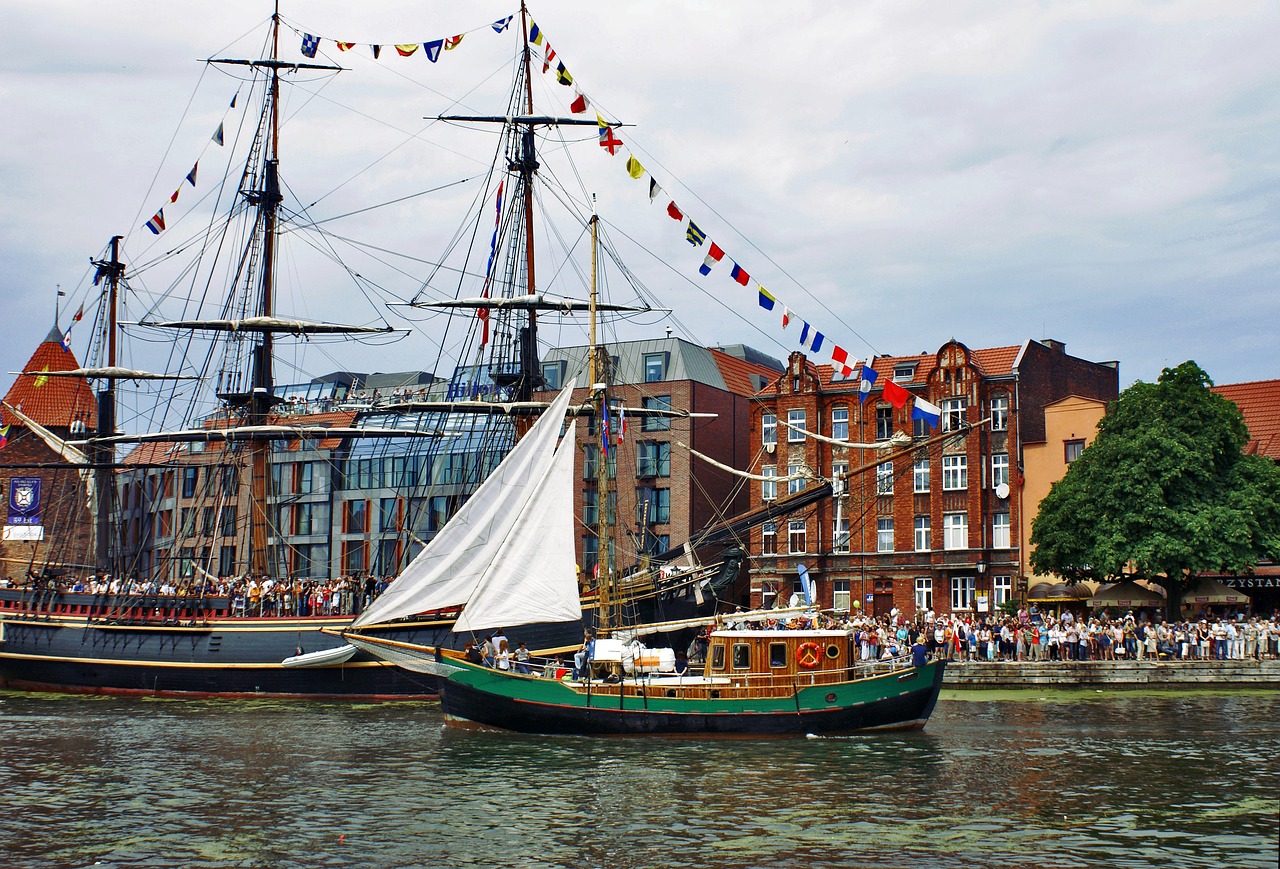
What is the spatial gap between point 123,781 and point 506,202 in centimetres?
3869

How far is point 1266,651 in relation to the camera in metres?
53.7

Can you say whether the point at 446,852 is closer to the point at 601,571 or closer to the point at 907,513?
the point at 601,571

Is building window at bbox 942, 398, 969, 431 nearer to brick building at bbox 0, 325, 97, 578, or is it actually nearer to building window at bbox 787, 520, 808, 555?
building window at bbox 787, 520, 808, 555

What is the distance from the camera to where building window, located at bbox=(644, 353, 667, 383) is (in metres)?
90.1

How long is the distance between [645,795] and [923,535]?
48200 mm

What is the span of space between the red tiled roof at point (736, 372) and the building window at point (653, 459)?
→ 830cm

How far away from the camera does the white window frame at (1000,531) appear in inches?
2827

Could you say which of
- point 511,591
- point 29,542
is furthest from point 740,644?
point 29,542

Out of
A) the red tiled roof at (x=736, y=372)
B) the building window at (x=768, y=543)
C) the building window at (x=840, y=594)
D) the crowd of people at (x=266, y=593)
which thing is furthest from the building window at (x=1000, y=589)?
the crowd of people at (x=266, y=593)

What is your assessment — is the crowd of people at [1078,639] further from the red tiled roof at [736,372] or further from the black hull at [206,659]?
the red tiled roof at [736,372]

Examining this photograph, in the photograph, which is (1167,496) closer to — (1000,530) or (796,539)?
(1000,530)

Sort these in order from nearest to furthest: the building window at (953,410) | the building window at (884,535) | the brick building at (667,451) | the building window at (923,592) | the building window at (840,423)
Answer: the building window at (953,410) < the building window at (923,592) < the building window at (884,535) < the building window at (840,423) < the brick building at (667,451)

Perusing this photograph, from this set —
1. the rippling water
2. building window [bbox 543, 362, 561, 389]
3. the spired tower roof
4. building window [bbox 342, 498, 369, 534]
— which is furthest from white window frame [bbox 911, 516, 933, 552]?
the spired tower roof

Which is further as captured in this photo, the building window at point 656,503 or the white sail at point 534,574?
the building window at point 656,503
